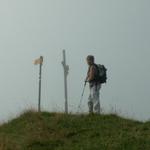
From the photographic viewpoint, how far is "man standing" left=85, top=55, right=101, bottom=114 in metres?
18.8

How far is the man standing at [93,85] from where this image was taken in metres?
18.8

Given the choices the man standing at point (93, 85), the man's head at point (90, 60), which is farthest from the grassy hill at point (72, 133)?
the man's head at point (90, 60)

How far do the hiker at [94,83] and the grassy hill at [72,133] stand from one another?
2.14ft

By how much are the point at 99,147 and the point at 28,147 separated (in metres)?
1.82

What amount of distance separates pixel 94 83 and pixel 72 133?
2.69 m

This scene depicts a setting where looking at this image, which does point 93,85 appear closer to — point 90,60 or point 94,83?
point 94,83

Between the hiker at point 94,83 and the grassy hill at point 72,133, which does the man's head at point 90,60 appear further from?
the grassy hill at point 72,133

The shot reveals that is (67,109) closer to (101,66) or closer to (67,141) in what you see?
(101,66)

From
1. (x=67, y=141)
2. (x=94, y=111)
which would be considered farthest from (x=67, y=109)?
(x=67, y=141)

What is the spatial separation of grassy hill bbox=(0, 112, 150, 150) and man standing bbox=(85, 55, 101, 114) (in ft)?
2.11

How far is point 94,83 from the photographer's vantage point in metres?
19.0

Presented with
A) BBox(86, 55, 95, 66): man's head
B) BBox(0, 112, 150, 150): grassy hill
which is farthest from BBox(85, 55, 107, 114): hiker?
BBox(0, 112, 150, 150): grassy hill

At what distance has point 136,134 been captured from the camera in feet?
51.7

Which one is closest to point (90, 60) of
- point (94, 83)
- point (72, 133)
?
point (94, 83)
